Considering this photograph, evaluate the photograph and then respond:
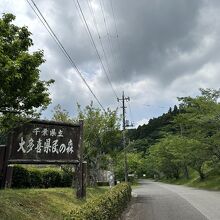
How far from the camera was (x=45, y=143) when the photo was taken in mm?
12656

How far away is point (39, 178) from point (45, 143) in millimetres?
5413

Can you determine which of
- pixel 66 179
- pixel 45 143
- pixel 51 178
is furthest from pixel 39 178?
pixel 45 143

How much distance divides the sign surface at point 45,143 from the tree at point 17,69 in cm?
267

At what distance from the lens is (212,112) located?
3616cm

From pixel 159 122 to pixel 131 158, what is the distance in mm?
54951

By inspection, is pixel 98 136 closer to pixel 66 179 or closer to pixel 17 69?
pixel 66 179

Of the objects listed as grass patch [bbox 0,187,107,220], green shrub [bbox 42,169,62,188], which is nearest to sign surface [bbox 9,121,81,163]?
grass patch [bbox 0,187,107,220]

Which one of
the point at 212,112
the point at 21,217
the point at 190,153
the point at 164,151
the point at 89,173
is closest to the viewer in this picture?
the point at 21,217

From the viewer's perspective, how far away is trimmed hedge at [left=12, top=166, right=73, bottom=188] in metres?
15.5

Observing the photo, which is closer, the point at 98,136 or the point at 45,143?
the point at 45,143

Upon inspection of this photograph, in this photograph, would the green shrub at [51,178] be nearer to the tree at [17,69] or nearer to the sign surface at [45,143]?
the sign surface at [45,143]

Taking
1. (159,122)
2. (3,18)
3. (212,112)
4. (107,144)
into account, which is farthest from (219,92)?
(159,122)

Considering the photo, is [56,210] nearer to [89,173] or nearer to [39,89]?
[39,89]

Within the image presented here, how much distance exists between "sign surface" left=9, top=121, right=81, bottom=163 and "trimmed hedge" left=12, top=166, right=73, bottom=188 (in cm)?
334
